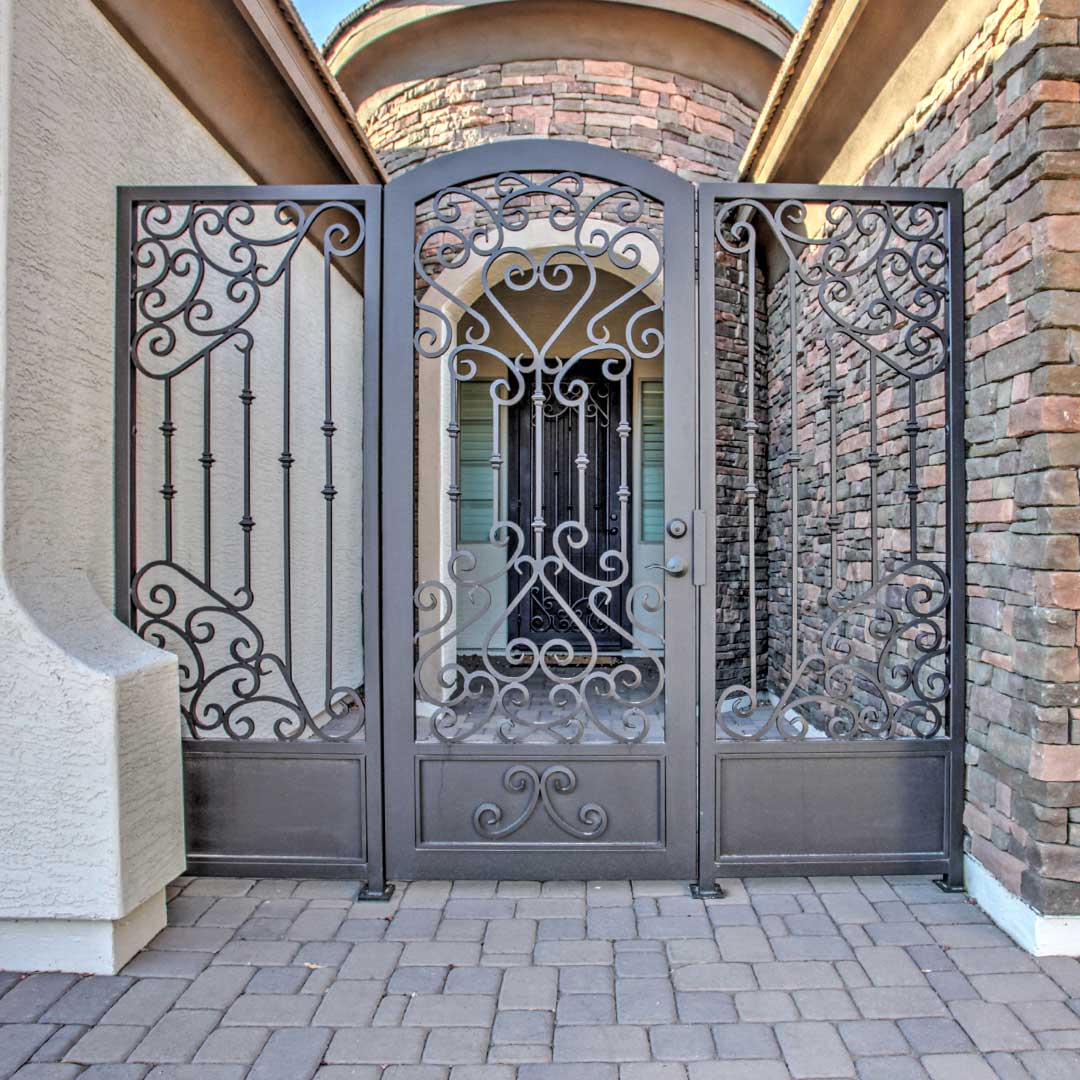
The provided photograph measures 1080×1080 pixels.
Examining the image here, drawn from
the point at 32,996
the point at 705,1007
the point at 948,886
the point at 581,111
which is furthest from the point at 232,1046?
the point at 581,111

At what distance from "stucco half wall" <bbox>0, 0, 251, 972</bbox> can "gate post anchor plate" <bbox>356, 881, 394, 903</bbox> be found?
59cm

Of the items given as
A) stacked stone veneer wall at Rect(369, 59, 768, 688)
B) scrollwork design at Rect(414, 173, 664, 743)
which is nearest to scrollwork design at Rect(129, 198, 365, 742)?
scrollwork design at Rect(414, 173, 664, 743)

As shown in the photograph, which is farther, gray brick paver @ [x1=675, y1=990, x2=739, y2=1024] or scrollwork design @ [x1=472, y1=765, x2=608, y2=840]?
scrollwork design @ [x1=472, y1=765, x2=608, y2=840]

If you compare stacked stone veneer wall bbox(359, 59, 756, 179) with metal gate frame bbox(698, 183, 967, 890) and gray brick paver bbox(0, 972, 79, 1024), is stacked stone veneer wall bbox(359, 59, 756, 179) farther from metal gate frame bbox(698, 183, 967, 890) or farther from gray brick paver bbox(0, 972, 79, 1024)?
gray brick paver bbox(0, 972, 79, 1024)

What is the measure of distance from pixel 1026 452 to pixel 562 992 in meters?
2.06

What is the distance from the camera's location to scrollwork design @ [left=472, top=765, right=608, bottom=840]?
257cm

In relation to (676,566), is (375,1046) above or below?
below

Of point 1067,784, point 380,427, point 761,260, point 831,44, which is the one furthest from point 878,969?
point 761,260

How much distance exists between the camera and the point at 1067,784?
84.5 inches

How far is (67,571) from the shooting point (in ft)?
7.54

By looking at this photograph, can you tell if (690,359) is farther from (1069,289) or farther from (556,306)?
(556,306)

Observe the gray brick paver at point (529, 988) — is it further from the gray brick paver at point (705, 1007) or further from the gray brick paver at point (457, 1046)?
the gray brick paver at point (705, 1007)

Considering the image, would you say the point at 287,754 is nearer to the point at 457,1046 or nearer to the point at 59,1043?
the point at 59,1043

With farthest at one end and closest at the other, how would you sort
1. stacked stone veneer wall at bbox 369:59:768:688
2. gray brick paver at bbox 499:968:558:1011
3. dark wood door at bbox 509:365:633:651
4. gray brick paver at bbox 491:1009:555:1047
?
dark wood door at bbox 509:365:633:651, stacked stone veneer wall at bbox 369:59:768:688, gray brick paver at bbox 499:968:558:1011, gray brick paver at bbox 491:1009:555:1047
